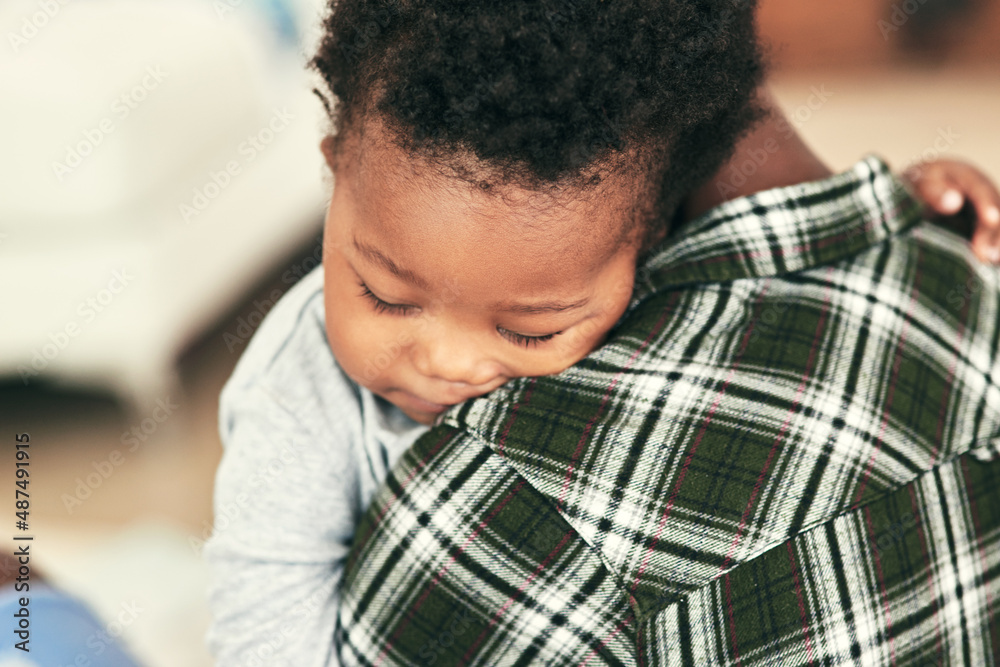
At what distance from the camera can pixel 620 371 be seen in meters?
0.62

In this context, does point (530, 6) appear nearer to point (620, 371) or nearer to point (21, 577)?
point (620, 371)

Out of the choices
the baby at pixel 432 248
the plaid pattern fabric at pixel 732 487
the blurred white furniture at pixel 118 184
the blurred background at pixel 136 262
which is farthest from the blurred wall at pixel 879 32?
the plaid pattern fabric at pixel 732 487

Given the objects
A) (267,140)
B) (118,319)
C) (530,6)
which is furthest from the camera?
(267,140)

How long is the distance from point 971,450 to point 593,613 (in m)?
0.33

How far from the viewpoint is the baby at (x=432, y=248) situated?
567mm

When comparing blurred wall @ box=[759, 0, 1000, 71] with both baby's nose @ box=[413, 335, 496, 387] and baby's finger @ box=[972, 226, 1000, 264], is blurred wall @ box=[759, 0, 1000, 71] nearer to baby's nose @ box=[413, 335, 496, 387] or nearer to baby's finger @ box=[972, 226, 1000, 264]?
baby's finger @ box=[972, 226, 1000, 264]

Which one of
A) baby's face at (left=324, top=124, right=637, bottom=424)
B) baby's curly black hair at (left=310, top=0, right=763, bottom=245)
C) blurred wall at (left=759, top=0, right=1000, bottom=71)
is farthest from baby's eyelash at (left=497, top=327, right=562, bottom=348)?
blurred wall at (left=759, top=0, right=1000, bottom=71)

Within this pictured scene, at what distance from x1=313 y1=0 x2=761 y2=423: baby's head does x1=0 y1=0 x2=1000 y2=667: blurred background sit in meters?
Answer: 0.77

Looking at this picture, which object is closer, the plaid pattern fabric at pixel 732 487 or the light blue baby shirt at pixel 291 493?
the plaid pattern fabric at pixel 732 487

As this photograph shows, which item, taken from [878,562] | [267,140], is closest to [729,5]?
[878,562]

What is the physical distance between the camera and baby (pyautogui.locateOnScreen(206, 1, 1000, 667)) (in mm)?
567

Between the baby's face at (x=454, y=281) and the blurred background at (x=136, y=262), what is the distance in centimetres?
72

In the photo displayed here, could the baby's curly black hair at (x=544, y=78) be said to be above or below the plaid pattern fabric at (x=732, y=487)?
above

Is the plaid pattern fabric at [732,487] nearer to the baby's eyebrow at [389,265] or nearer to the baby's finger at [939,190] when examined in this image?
the baby's eyebrow at [389,265]
